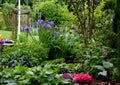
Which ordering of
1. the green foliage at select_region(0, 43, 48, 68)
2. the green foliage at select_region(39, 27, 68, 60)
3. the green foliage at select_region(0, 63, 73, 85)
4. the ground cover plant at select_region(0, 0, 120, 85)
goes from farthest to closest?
the green foliage at select_region(39, 27, 68, 60)
the green foliage at select_region(0, 43, 48, 68)
the ground cover plant at select_region(0, 0, 120, 85)
the green foliage at select_region(0, 63, 73, 85)

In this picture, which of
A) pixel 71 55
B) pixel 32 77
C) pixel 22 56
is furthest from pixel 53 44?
pixel 32 77

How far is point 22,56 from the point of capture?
4.76 meters

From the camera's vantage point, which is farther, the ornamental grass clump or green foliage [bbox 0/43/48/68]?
the ornamental grass clump

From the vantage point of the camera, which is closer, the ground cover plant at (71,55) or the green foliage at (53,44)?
the ground cover plant at (71,55)

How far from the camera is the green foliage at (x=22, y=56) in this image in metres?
4.60

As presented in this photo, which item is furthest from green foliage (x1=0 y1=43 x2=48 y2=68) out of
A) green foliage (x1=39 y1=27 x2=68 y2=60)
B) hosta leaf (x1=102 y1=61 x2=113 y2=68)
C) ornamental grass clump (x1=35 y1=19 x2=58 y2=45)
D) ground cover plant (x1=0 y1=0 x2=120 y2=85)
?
hosta leaf (x1=102 y1=61 x2=113 y2=68)

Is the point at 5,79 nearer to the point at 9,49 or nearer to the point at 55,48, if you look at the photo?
the point at 9,49

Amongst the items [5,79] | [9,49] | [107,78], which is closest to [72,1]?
[9,49]

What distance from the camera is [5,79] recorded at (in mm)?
3008

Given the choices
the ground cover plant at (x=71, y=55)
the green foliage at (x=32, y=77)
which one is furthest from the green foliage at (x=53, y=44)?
the green foliage at (x=32, y=77)

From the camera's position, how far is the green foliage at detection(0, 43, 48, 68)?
4.60m

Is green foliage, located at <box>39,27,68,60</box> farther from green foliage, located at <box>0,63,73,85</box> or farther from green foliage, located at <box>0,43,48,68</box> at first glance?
green foliage, located at <box>0,63,73,85</box>

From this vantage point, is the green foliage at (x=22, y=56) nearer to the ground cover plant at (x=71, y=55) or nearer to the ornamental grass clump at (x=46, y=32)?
the ground cover plant at (x=71, y=55)

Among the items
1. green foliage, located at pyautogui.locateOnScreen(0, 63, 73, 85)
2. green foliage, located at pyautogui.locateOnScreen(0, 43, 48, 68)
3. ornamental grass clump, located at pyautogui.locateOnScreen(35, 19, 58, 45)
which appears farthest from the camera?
ornamental grass clump, located at pyautogui.locateOnScreen(35, 19, 58, 45)
